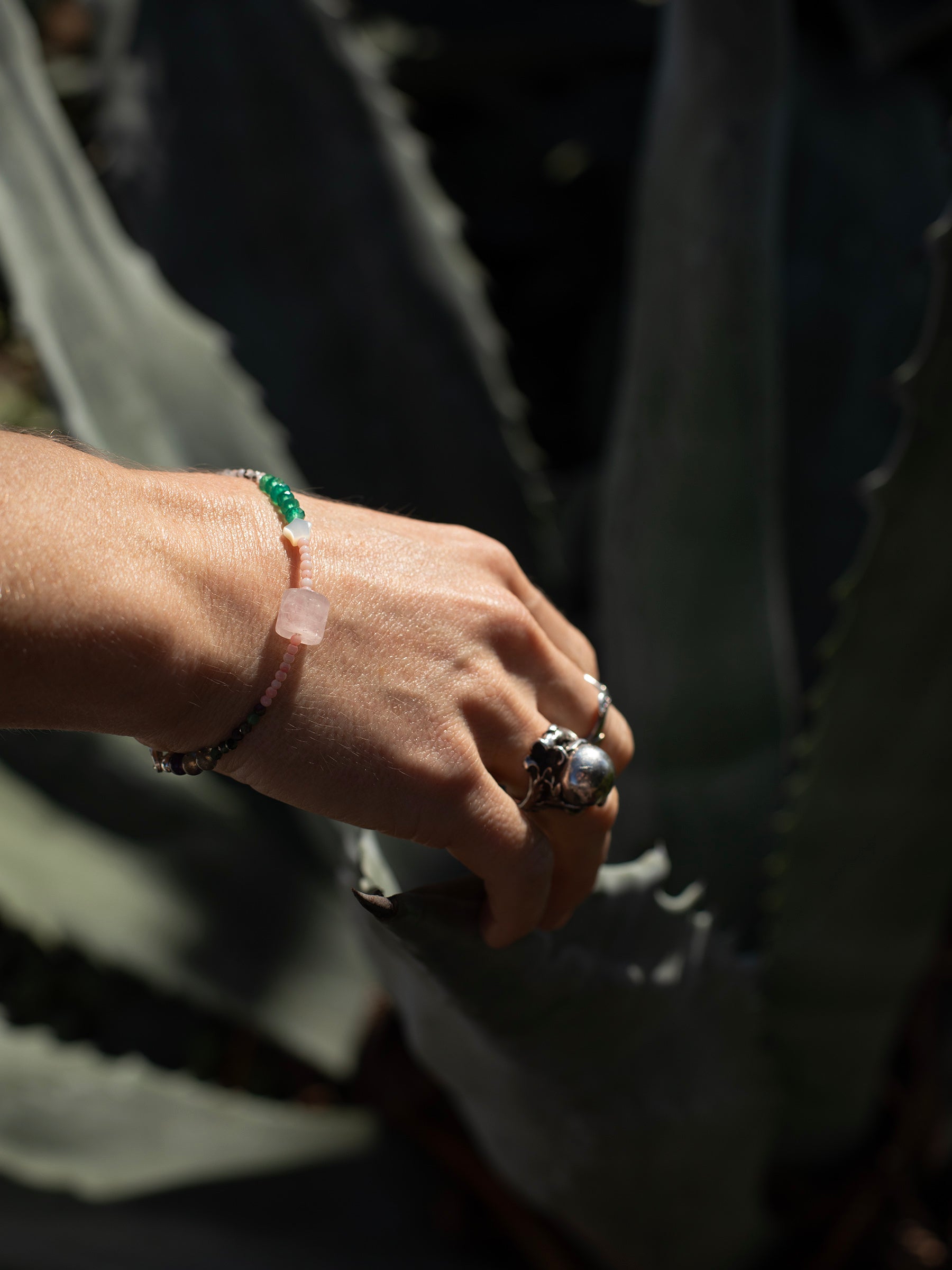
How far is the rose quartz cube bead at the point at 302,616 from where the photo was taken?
1.42ft

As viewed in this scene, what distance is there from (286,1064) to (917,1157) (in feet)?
2.66

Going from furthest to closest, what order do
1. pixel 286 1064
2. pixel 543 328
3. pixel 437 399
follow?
1. pixel 543 328
2. pixel 286 1064
3. pixel 437 399

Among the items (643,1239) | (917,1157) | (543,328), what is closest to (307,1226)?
(643,1239)

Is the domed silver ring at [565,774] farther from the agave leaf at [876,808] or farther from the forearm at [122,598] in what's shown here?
the agave leaf at [876,808]

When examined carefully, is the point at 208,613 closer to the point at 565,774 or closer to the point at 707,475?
the point at 565,774

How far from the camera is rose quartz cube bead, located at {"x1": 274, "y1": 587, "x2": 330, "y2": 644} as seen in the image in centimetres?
43

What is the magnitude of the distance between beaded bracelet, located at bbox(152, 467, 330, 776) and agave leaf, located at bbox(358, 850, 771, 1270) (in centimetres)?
9

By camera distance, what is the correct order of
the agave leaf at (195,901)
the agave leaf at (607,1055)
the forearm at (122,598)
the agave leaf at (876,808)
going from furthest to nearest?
the agave leaf at (195,901) → the agave leaf at (876,808) → the agave leaf at (607,1055) → the forearm at (122,598)

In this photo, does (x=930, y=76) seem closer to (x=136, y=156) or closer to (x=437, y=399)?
(x=437, y=399)

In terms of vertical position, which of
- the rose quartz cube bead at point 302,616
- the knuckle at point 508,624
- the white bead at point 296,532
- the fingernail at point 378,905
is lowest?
the fingernail at point 378,905

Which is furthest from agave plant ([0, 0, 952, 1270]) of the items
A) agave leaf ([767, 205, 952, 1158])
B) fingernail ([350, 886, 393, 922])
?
fingernail ([350, 886, 393, 922])

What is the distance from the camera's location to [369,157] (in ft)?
3.31

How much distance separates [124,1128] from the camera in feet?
2.77

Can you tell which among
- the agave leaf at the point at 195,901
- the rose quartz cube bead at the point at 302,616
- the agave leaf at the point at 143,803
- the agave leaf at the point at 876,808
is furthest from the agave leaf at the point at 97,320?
the agave leaf at the point at 876,808
